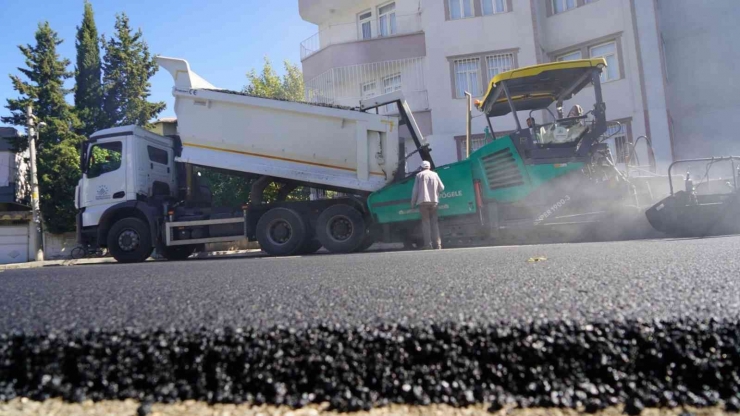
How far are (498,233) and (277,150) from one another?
14.2 feet

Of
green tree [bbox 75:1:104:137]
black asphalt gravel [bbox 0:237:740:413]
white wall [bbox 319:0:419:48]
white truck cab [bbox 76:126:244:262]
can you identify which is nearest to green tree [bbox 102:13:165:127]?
green tree [bbox 75:1:104:137]

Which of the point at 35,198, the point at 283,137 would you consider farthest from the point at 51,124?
the point at 283,137

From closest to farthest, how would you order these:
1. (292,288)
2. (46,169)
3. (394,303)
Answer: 1. (394,303)
2. (292,288)
3. (46,169)

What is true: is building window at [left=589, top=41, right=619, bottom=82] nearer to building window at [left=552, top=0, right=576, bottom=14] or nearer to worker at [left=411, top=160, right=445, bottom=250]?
building window at [left=552, top=0, right=576, bottom=14]

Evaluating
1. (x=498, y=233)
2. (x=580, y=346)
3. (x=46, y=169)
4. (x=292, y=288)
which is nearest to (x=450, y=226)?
(x=498, y=233)

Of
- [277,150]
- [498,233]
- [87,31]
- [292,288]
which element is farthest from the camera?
[87,31]

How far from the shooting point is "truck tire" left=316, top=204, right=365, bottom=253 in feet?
27.3

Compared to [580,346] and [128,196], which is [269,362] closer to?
[580,346]

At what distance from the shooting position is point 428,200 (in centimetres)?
755

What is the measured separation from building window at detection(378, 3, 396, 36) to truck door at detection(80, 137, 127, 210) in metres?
10.3

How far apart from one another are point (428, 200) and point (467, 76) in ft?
26.9

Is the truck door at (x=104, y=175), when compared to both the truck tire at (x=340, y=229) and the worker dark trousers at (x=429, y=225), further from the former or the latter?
the worker dark trousers at (x=429, y=225)

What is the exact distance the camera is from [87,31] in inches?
993

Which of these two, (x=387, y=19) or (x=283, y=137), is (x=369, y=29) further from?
(x=283, y=137)
